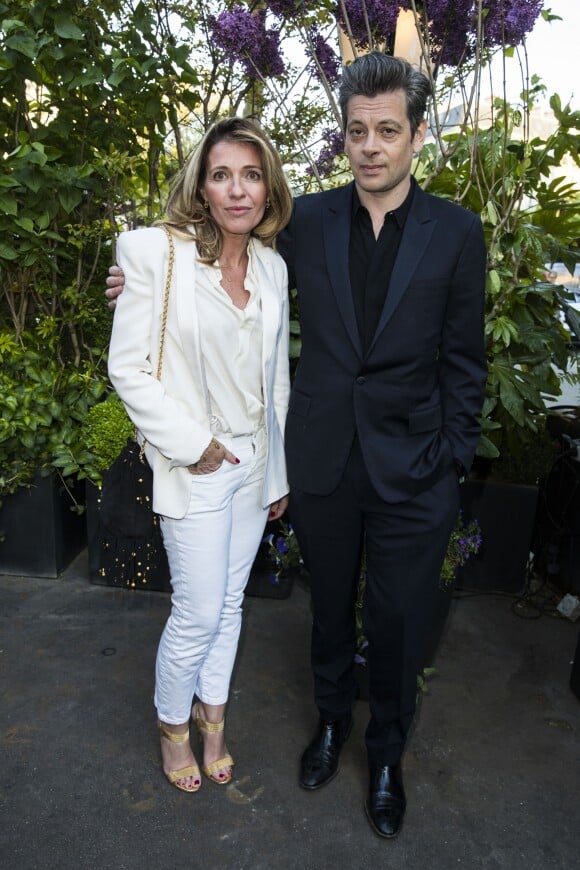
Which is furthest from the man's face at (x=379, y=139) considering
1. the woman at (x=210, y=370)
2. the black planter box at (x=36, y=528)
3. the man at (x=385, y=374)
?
the black planter box at (x=36, y=528)

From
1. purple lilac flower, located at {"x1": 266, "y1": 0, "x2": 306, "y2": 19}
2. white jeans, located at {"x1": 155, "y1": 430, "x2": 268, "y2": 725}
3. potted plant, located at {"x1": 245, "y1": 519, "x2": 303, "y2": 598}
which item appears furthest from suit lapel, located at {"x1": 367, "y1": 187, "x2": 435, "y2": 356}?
potted plant, located at {"x1": 245, "y1": 519, "x2": 303, "y2": 598}

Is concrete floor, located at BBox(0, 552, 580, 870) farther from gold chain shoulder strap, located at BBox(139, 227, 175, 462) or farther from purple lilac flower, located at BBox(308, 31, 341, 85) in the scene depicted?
purple lilac flower, located at BBox(308, 31, 341, 85)

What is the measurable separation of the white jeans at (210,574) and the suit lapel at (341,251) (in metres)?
0.42

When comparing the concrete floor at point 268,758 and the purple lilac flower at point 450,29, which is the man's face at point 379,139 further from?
the concrete floor at point 268,758

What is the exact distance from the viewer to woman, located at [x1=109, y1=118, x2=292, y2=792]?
1.94m

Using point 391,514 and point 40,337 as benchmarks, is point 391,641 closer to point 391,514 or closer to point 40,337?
point 391,514

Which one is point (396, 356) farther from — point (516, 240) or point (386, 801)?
point (386, 801)

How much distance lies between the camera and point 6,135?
3.41 metres

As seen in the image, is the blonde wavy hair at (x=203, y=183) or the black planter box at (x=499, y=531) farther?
the black planter box at (x=499, y=531)

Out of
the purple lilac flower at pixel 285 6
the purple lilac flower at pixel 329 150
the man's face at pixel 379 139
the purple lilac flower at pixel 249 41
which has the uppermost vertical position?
the purple lilac flower at pixel 285 6

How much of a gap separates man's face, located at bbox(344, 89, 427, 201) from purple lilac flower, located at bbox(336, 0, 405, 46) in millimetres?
799

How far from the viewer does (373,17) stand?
2572 mm

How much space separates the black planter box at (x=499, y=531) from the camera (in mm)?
3561

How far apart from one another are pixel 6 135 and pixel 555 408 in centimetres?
312
